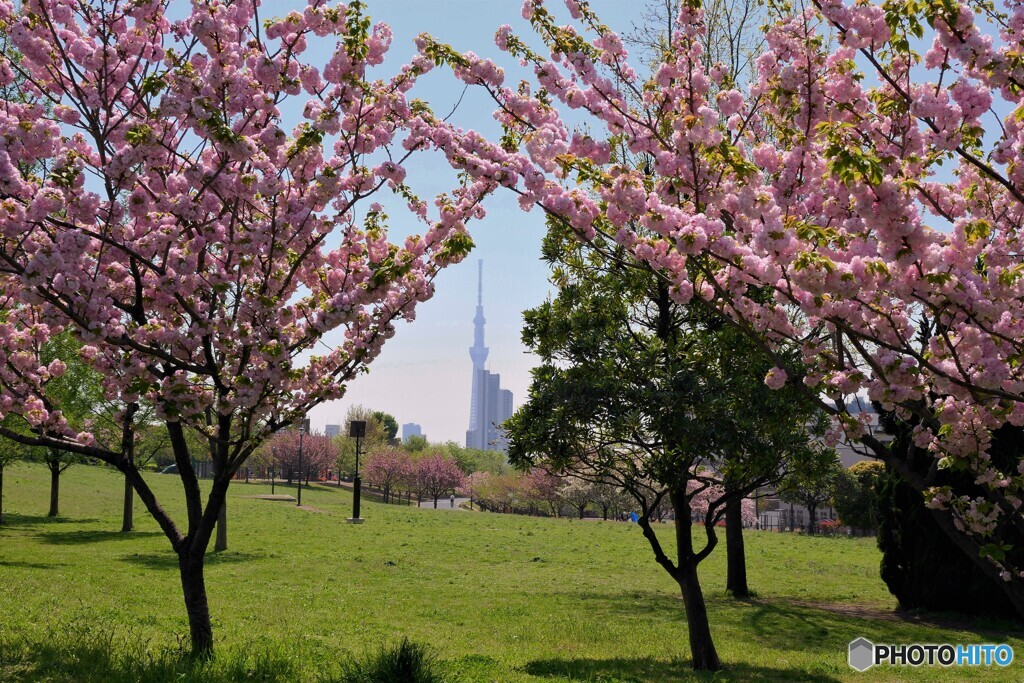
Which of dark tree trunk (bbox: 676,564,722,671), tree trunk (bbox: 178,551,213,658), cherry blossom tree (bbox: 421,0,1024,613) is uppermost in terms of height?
cherry blossom tree (bbox: 421,0,1024,613)

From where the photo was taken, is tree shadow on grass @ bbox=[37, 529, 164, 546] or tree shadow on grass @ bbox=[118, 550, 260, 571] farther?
tree shadow on grass @ bbox=[37, 529, 164, 546]

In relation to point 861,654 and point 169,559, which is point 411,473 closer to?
point 169,559

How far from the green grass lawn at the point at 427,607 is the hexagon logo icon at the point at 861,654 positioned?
27cm

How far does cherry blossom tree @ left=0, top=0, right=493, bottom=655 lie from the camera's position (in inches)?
280

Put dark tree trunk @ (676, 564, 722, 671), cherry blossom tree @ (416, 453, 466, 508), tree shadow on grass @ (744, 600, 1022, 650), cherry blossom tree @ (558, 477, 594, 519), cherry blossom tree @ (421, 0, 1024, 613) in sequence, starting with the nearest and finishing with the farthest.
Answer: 1. cherry blossom tree @ (421, 0, 1024, 613)
2. dark tree trunk @ (676, 564, 722, 671)
3. tree shadow on grass @ (744, 600, 1022, 650)
4. cherry blossom tree @ (558, 477, 594, 519)
5. cherry blossom tree @ (416, 453, 466, 508)

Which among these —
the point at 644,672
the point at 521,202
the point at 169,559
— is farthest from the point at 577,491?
the point at 521,202

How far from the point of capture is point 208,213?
26.1 feet

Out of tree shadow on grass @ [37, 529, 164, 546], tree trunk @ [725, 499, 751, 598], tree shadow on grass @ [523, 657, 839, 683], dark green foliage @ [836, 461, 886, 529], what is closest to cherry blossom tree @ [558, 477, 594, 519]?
dark green foliage @ [836, 461, 886, 529]

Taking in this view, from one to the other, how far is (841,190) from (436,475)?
80.9 meters

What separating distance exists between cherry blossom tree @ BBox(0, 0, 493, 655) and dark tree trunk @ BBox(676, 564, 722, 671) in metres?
6.92

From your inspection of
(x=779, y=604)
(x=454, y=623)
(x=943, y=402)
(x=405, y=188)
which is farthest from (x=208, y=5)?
(x=779, y=604)

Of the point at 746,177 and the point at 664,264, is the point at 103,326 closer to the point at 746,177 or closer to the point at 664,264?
the point at 664,264

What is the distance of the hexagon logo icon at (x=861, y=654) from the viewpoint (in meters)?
13.3

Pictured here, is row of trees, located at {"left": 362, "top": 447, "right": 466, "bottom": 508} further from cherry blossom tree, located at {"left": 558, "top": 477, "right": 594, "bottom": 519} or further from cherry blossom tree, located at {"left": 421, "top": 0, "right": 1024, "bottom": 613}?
cherry blossom tree, located at {"left": 421, "top": 0, "right": 1024, "bottom": 613}
